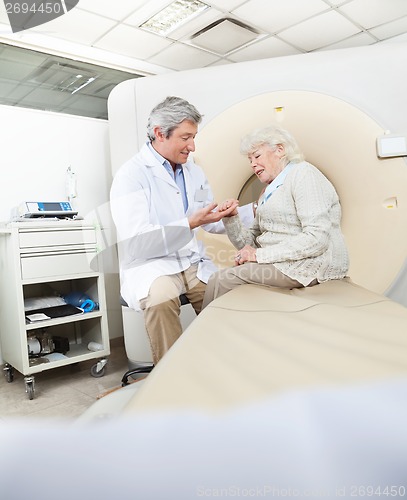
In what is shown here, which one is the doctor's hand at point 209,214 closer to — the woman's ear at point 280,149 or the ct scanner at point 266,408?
the woman's ear at point 280,149

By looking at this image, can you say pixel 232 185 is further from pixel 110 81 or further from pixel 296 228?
pixel 110 81

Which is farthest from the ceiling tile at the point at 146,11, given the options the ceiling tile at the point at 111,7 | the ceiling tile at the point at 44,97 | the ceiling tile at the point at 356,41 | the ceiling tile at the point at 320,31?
the ceiling tile at the point at 356,41

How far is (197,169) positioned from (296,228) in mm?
520

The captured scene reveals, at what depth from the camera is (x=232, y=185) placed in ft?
5.41

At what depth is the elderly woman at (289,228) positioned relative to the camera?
4.16 feet

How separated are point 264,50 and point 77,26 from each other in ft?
3.74

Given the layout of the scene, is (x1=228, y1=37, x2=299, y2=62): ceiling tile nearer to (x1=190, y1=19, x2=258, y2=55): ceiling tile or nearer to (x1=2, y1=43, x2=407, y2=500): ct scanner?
(x1=190, y1=19, x2=258, y2=55): ceiling tile

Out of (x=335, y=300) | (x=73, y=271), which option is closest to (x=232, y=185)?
(x=335, y=300)

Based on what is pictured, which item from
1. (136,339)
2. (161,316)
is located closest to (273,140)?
(161,316)

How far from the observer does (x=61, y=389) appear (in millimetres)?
1811

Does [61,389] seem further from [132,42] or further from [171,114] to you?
[132,42]

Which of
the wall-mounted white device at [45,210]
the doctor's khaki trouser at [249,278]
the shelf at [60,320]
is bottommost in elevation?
the shelf at [60,320]

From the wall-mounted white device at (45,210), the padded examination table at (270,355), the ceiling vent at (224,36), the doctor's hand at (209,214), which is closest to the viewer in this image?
the padded examination table at (270,355)

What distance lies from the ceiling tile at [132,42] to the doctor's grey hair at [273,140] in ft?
4.11
